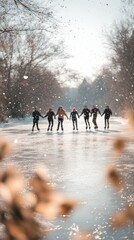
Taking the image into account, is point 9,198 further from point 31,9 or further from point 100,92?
point 100,92

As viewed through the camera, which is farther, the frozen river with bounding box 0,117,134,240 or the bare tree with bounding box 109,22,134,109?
the bare tree with bounding box 109,22,134,109

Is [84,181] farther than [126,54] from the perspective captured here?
No

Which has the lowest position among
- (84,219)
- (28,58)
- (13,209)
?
(84,219)

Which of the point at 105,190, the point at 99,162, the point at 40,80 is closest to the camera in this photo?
the point at 105,190

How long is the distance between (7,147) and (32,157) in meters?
12.3

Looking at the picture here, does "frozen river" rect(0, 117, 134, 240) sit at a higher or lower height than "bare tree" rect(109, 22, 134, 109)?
lower

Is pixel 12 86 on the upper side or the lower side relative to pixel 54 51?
lower

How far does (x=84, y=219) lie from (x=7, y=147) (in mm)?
4985

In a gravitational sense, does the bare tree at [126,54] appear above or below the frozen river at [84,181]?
above

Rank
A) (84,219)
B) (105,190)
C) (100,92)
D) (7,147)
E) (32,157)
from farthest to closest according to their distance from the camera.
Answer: (100,92) < (32,157) < (105,190) < (84,219) < (7,147)

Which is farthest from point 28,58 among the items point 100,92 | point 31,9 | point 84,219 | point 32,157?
point 100,92

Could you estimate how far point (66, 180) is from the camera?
877cm

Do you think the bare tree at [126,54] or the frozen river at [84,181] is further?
the bare tree at [126,54]

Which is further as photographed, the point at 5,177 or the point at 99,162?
the point at 99,162
